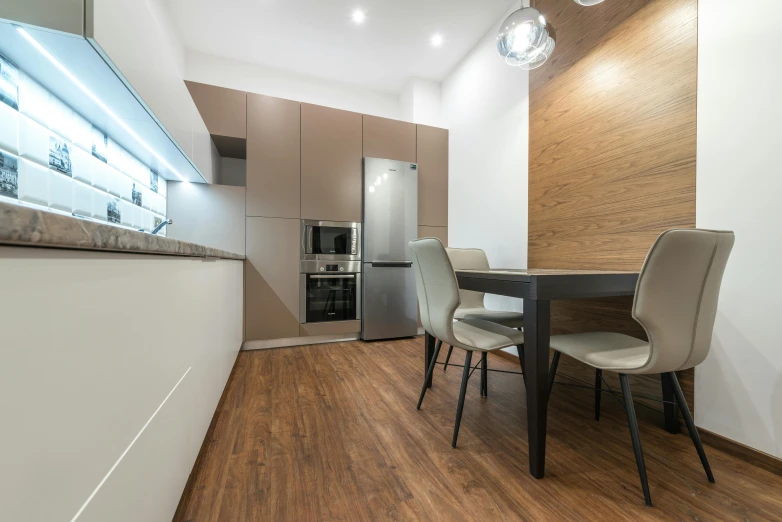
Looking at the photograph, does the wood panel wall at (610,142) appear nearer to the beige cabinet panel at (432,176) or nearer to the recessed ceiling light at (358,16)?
the beige cabinet panel at (432,176)

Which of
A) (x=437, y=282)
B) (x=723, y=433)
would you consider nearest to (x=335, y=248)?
(x=437, y=282)

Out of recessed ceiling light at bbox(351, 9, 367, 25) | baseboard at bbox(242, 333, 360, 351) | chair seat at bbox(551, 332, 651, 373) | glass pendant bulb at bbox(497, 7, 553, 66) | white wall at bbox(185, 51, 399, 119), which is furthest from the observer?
white wall at bbox(185, 51, 399, 119)

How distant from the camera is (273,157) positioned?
116 inches

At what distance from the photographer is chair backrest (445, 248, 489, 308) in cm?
243

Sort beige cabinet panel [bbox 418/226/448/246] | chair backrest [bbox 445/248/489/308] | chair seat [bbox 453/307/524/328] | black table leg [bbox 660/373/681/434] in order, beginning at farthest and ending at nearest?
beige cabinet panel [bbox 418/226/448/246] < chair backrest [bbox 445/248/489/308] < chair seat [bbox 453/307/524/328] < black table leg [bbox 660/373/681/434]

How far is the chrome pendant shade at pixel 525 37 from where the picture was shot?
5.81 ft

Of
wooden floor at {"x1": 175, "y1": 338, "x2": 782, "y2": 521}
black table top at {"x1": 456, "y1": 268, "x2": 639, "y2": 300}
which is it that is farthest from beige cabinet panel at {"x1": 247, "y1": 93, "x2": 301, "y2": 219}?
black table top at {"x1": 456, "y1": 268, "x2": 639, "y2": 300}

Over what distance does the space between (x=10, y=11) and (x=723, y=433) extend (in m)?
3.17

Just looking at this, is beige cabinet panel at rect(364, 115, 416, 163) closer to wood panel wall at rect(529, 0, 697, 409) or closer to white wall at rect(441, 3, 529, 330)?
white wall at rect(441, 3, 529, 330)

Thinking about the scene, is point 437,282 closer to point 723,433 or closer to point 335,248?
point 723,433

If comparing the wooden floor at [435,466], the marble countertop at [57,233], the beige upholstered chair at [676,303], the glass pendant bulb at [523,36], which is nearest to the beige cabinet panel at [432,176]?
the glass pendant bulb at [523,36]

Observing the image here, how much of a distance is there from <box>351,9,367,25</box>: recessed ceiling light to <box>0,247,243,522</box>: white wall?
2.87 meters

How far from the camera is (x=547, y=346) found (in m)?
1.20

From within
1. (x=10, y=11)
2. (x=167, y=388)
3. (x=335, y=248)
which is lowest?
(x=167, y=388)
